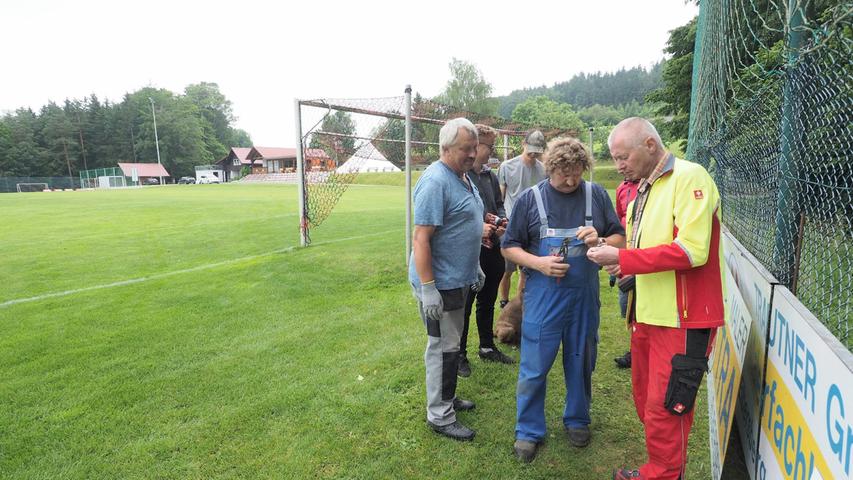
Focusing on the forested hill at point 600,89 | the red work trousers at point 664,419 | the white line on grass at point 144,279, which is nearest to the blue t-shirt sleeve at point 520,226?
the red work trousers at point 664,419

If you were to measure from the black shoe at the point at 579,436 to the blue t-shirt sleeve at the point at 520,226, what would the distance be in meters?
1.19

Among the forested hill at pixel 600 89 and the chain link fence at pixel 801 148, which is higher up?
the forested hill at pixel 600 89

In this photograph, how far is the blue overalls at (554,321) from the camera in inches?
109

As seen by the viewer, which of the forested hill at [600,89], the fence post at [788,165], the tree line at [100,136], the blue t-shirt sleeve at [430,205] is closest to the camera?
the fence post at [788,165]

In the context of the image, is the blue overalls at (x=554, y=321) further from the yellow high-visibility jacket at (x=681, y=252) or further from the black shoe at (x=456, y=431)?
the yellow high-visibility jacket at (x=681, y=252)

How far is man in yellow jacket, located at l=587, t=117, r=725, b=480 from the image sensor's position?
2037 mm

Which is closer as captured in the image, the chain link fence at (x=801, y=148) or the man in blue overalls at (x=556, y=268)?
the chain link fence at (x=801, y=148)

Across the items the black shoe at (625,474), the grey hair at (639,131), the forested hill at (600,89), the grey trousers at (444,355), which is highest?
the forested hill at (600,89)

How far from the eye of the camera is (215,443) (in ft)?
9.91

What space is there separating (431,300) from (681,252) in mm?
1405

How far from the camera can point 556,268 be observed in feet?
8.64

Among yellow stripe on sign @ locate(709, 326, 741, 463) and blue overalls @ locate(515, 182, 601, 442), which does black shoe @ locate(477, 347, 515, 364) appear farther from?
yellow stripe on sign @ locate(709, 326, 741, 463)

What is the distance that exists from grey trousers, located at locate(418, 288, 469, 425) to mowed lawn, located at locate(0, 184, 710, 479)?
17cm

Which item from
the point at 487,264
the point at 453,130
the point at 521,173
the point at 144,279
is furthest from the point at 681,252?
the point at 144,279
